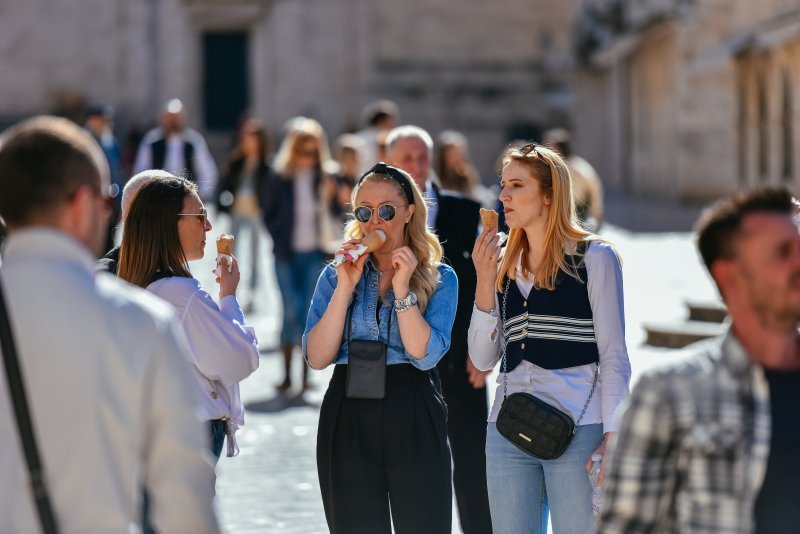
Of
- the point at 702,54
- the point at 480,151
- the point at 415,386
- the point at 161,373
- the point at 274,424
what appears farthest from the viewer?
the point at 480,151

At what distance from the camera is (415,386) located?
540cm

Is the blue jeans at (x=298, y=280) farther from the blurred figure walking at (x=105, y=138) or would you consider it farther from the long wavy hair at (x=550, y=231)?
the long wavy hair at (x=550, y=231)

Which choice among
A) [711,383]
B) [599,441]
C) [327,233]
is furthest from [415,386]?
[327,233]

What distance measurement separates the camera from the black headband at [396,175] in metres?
5.58

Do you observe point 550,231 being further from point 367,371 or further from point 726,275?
point 726,275

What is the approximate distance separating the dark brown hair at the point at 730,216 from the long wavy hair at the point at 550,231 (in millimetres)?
1802

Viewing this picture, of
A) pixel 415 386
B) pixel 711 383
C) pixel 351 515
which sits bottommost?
pixel 351 515

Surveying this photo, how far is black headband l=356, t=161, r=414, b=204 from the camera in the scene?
5.58 meters

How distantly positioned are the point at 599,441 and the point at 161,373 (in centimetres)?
243

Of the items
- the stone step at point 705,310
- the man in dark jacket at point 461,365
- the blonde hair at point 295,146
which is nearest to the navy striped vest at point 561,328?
the man in dark jacket at point 461,365

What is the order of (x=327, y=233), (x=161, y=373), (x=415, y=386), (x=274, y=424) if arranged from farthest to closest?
1. (x=327, y=233)
2. (x=274, y=424)
3. (x=415, y=386)
4. (x=161, y=373)

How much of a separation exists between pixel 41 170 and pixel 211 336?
1913 mm

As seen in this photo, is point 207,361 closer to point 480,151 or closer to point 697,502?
point 697,502

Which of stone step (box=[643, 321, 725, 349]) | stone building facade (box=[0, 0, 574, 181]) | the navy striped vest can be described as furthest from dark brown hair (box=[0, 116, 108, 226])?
stone building facade (box=[0, 0, 574, 181])
